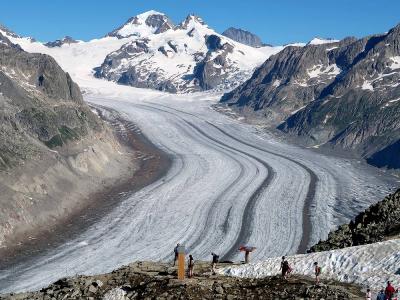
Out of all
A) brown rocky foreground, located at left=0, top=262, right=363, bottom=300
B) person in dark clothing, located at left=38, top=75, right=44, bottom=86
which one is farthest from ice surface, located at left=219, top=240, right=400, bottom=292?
person in dark clothing, located at left=38, top=75, right=44, bottom=86

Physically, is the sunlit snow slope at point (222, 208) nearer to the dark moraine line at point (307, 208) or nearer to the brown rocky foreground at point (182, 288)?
the dark moraine line at point (307, 208)

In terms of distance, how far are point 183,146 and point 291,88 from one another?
219ft

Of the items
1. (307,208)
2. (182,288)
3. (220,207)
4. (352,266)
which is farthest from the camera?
(307,208)

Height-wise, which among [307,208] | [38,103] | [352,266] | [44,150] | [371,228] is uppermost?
[38,103]

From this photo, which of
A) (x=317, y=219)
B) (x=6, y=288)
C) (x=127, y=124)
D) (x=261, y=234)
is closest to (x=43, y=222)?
(x=6, y=288)

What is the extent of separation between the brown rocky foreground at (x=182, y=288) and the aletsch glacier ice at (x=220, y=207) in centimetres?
1737

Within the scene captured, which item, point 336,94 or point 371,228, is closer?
point 371,228

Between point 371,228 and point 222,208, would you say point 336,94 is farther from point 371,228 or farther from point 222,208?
point 371,228

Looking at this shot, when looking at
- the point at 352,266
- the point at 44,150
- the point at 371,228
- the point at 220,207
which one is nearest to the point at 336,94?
the point at 220,207

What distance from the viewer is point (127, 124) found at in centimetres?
13688

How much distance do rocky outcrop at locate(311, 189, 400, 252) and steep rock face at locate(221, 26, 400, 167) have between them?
6301cm

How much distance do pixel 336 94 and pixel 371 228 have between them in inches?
4330

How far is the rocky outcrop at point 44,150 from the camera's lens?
62562 millimetres

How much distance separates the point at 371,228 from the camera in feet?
130
